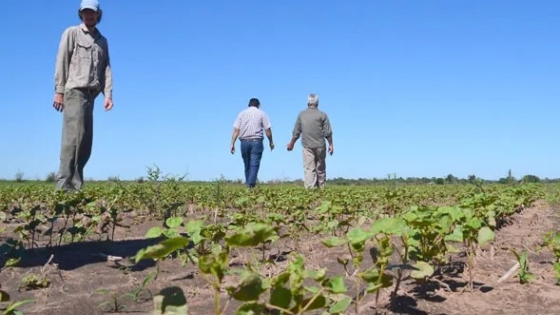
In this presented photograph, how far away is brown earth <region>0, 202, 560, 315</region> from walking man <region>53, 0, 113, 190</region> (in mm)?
2381

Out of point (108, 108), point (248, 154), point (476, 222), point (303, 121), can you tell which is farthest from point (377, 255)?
point (303, 121)

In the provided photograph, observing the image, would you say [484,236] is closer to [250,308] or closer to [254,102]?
[250,308]

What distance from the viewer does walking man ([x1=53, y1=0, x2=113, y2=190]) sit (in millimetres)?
6828

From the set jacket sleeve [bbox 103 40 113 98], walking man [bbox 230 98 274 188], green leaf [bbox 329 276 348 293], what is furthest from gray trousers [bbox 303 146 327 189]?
green leaf [bbox 329 276 348 293]

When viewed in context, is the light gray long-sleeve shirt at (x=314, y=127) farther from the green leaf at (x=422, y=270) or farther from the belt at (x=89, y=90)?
the green leaf at (x=422, y=270)

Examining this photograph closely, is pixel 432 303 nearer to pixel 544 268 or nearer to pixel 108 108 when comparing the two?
pixel 544 268

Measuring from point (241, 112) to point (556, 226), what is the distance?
5.92m

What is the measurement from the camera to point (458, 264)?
12.0 feet

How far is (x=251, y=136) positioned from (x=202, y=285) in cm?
761

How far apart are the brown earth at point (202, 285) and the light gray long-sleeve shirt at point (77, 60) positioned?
2649 mm

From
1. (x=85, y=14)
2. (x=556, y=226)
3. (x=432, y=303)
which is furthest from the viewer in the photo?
(x=85, y=14)

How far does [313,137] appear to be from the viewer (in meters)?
11.9

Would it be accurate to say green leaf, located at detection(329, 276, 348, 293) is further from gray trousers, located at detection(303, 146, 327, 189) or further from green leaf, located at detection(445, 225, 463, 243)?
gray trousers, located at detection(303, 146, 327, 189)

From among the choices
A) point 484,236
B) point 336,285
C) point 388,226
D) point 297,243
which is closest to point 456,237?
point 484,236
